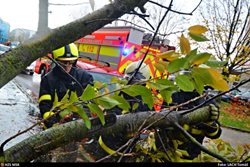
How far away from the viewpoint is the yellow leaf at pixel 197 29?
89 cm

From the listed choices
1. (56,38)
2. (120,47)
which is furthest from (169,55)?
(120,47)

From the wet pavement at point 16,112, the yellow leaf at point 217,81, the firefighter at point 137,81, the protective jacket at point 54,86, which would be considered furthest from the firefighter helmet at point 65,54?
the yellow leaf at point 217,81

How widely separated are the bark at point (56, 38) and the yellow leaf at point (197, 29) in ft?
0.61

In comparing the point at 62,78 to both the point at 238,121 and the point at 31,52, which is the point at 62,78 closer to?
the point at 31,52

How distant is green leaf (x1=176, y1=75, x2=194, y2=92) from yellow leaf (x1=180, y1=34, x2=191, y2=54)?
0.32 ft

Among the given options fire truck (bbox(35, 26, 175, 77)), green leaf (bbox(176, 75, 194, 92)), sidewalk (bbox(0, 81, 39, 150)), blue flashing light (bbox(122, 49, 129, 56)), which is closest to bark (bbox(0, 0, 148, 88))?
green leaf (bbox(176, 75, 194, 92))

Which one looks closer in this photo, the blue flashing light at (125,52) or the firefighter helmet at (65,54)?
the firefighter helmet at (65,54)

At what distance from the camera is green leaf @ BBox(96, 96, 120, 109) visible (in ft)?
3.01

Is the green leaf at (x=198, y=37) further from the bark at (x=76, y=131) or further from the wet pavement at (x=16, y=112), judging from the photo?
the wet pavement at (x=16, y=112)

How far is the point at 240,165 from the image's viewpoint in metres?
1.01

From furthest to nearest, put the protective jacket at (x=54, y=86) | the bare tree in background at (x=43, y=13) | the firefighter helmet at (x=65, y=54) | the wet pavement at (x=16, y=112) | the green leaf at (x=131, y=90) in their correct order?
1. the wet pavement at (x=16, y=112)
2. the firefighter helmet at (x=65, y=54)
3. the protective jacket at (x=54, y=86)
4. the green leaf at (x=131, y=90)
5. the bare tree in background at (x=43, y=13)

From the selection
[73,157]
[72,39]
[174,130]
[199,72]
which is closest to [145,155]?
[174,130]

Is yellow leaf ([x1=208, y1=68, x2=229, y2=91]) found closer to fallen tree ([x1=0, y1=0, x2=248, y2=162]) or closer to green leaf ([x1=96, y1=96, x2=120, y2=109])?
fallen tree ([x1=0, y1=0, x2=248, y2=162])

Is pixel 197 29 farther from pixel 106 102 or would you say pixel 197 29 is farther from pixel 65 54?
pixel 65 54
